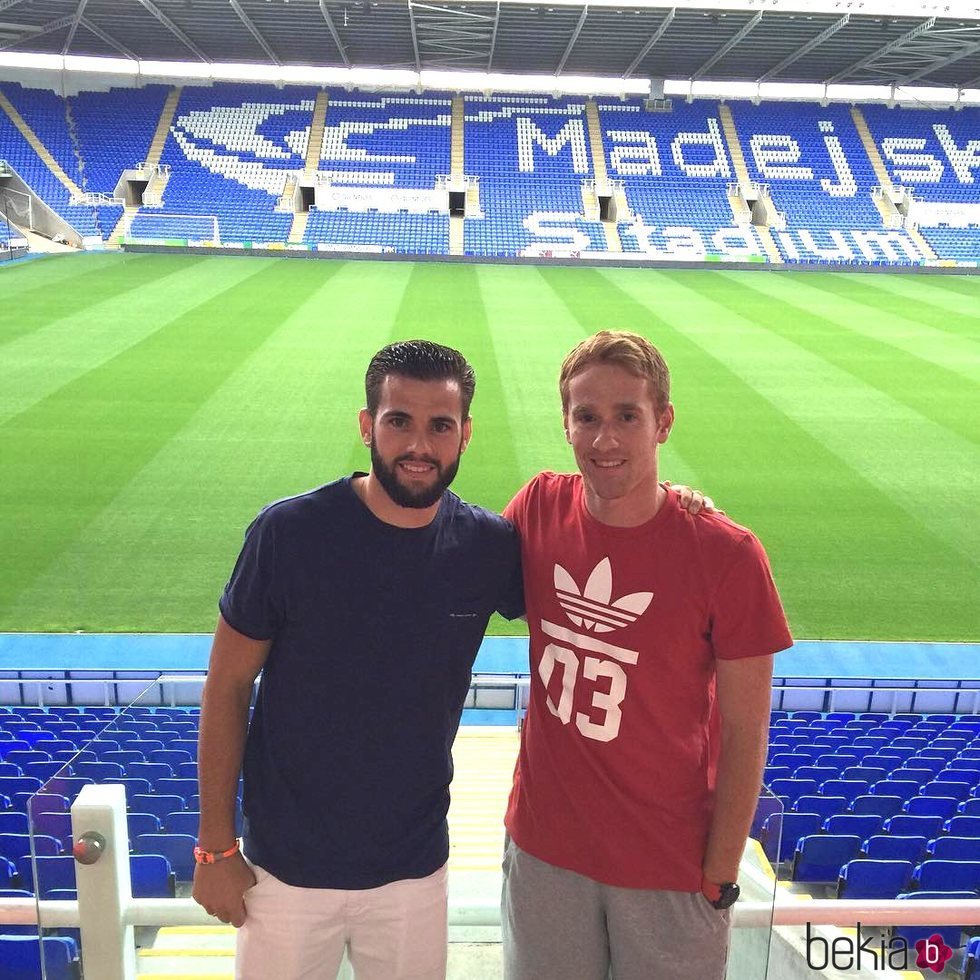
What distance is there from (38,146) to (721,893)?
4866 centimetres

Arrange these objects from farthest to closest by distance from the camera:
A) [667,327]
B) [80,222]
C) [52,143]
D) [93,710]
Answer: [52,143] < [80,222] < [667,327] < [93,710]

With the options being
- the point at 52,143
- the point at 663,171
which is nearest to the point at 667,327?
the point at 663,171

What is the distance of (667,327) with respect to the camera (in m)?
23.2

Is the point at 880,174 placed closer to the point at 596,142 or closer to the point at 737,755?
the point at 596,142

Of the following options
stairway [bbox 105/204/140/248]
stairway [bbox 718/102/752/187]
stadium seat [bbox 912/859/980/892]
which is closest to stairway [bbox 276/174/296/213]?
stairway [bbox 105/204/140/248]

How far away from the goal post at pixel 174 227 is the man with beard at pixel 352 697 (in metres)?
39.0

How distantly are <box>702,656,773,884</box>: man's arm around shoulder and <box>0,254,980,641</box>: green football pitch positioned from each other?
300 inches

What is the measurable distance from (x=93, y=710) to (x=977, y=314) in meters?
26.9

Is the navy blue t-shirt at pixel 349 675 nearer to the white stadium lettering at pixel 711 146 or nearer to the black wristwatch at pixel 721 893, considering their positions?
the black wristwatch at pixel 721 893

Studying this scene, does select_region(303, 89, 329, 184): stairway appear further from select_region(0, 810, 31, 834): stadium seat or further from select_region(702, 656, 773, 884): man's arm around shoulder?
select_region(702, 656, 773, 884): man's arm around shoulder

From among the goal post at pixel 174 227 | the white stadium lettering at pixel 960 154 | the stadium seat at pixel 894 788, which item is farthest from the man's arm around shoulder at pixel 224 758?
the white stadium lettering at pixel 960 154

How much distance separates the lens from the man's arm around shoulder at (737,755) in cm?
198

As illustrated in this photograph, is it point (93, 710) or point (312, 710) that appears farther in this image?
point (93, 710)

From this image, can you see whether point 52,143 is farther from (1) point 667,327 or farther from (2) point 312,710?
(2) point 312,710
